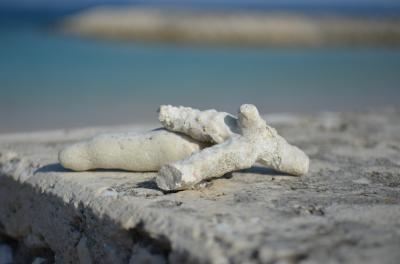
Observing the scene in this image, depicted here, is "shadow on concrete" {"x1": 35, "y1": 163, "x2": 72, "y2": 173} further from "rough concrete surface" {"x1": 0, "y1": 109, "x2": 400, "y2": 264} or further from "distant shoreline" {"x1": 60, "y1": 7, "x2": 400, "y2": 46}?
"distant shoreline" {"x1": 60, "y1": 7, "x2": 400, "y2": 46}

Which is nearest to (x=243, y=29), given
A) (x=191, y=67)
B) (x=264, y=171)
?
(x=191, y=67)

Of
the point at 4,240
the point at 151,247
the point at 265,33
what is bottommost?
the point at 4,240

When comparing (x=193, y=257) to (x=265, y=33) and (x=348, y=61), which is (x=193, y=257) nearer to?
(x=348, y=61)

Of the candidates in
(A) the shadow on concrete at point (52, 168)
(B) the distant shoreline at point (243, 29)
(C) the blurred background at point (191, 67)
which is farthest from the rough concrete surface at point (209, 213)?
(B) the distant shoreline at point (243, 29)

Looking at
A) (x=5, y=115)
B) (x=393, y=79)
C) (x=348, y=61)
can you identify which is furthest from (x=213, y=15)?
(x=5, y=115)

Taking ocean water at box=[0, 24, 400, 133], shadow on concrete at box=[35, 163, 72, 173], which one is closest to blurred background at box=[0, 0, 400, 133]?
ocean water at box=[0, 24, 400, 133]

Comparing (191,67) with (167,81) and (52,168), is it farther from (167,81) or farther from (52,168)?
(52,168)

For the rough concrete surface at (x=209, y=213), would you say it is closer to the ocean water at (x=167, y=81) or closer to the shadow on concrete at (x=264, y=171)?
the shadow on concrete at (x=264, y=171)
